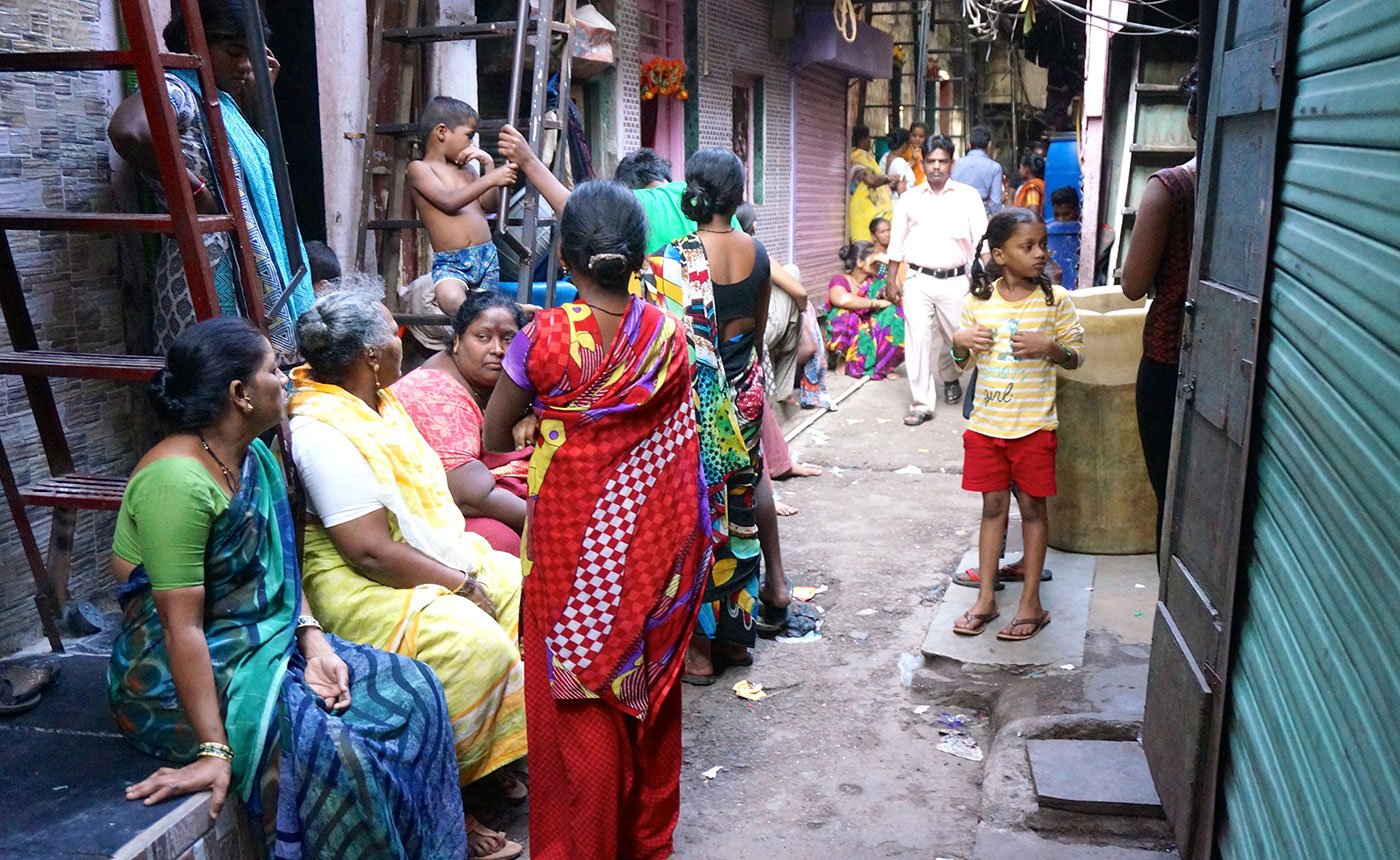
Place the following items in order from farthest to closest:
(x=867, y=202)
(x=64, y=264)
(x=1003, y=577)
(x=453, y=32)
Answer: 1. (x=867, y=202)
2. (x=453, y=32)
3. (x=1003, y=577)
4. (x=64, y=264)

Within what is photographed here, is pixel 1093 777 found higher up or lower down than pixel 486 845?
higher up

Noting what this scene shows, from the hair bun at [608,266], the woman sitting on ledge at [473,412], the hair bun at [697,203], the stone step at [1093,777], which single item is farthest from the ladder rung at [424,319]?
the stone step at [1093,777]

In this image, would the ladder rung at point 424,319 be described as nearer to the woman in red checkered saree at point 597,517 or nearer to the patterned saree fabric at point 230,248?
the patterned saree fabric at point 230,248

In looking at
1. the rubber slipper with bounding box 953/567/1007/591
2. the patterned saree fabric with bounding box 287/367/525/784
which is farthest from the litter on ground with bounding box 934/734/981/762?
the patterned saree fabric with bounding box 287/367/525/784

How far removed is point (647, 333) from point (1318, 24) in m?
1.56

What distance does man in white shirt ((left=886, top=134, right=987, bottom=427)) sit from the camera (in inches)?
354

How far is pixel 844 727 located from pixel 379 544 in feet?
5.86

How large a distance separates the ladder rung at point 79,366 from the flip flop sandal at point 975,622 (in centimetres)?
297

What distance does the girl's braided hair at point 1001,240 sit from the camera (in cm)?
432

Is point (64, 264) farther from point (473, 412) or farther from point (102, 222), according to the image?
point (473, 412)

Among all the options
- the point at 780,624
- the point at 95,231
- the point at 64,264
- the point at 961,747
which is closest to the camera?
the point at 95,231

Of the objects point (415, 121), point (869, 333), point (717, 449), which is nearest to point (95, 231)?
point (717, 449)

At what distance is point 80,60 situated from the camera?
282cm

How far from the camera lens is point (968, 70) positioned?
19.6 m
